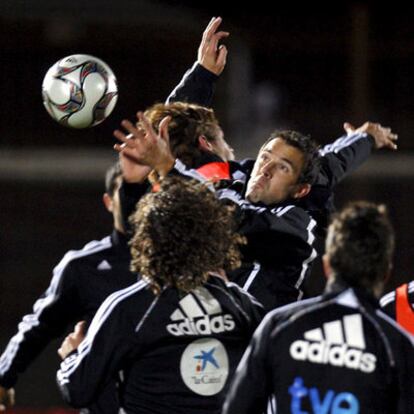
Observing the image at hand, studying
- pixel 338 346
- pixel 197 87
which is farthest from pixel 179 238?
pixel 197 87

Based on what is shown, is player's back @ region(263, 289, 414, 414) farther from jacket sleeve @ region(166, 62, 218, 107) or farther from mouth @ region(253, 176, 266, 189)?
jacket sleeve @ region(166, 62, 218, 107)

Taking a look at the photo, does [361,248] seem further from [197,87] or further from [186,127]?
[197,87]

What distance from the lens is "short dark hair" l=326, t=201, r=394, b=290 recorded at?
10.6 ft

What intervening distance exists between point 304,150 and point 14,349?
150 cm

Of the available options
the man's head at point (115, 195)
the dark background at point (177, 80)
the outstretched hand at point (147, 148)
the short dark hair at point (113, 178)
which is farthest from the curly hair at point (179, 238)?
the dark background at point (177, 80)

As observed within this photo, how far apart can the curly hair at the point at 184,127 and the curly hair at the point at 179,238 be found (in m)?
0.92

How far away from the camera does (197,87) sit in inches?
203

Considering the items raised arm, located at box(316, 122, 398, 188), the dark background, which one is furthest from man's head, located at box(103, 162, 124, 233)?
the dark background

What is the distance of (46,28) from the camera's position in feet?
74.0

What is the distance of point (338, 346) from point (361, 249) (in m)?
0.29

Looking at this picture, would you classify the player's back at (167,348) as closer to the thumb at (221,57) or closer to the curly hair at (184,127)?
the curly hair at (184,127)

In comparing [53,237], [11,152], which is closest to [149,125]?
[53,237]

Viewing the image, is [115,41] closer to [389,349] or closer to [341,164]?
[341,164]

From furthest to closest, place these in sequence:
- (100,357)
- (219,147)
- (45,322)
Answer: (219,147), (45,322), (100,357)
